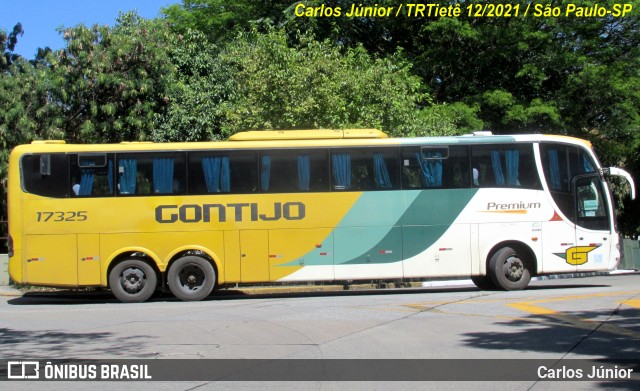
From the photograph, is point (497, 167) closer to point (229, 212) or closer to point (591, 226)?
point (591, 226)

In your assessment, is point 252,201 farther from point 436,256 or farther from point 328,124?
point 328,124

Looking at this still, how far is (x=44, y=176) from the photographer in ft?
50.7

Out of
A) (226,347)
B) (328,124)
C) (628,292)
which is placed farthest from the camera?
(328,124)

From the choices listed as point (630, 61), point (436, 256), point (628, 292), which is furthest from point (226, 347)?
point (630, 61)

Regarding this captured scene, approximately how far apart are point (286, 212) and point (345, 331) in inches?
214

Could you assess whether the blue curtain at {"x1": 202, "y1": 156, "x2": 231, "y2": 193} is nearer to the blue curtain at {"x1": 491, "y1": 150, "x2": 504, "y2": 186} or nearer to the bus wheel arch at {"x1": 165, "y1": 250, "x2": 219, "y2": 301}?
the bus wheel arch at {"x1": 165, "y1": 250, "x2": 219, "y2": 301}

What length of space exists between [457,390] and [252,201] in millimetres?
9264

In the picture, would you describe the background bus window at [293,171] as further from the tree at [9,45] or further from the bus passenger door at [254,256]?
the tree at [9,45]

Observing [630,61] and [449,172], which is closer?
[449,172]

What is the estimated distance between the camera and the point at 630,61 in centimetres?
2927

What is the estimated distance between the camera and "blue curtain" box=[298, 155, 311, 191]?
52.1 ft

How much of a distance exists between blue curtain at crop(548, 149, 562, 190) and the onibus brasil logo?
1459 mm

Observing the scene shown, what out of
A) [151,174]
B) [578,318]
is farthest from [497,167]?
[151,174]

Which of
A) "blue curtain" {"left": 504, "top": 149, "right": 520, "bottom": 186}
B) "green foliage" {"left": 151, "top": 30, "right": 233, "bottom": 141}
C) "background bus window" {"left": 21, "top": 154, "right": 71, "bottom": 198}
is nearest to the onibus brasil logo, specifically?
"blue curtain" {"left": 504, "top": 149, "right": 520, "bottom": 186}
